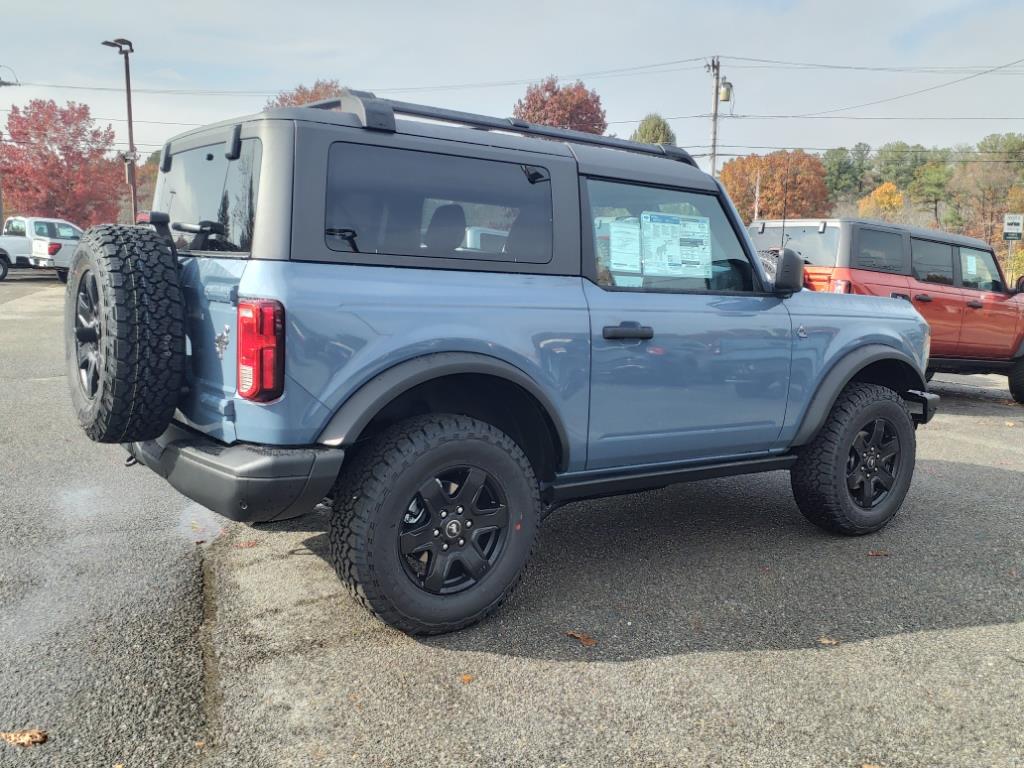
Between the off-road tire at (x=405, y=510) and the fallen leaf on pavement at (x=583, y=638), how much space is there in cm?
32

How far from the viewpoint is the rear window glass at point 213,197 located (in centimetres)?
296

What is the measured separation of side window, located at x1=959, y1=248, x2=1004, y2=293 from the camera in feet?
30.9

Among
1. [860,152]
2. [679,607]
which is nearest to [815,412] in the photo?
[679,607]

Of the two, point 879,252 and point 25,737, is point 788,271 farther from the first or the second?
point 879,252

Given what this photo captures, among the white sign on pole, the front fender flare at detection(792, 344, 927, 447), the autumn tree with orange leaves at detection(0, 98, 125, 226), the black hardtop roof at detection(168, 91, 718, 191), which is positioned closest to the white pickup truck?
the autumn tree with orange leaves at detection(0, 98, 125, 226)

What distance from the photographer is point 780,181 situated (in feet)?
175

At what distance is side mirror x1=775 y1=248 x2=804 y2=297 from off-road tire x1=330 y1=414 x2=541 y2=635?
5.38 feet

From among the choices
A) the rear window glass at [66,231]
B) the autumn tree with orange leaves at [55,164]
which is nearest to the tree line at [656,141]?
the autumn tree with orange leaves at [55,164]

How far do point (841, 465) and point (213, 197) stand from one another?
3334 mm

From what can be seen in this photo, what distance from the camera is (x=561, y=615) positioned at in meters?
3.38

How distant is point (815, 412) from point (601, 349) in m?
1.45

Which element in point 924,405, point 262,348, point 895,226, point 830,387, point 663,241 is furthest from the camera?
point 895,226

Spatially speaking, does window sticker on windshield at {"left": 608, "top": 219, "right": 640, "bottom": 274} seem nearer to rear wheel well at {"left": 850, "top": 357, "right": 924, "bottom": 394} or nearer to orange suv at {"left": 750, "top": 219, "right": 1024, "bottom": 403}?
rear wheel well at {"left": 850, "top": 357, "right": 924, "bottom": 394}

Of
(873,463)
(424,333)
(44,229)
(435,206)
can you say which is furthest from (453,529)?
(44,229)
